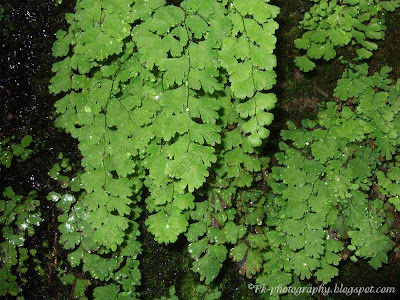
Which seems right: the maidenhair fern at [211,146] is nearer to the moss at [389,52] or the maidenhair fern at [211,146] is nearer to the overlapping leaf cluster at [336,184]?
the overlapping leaf cluster at [336,184]

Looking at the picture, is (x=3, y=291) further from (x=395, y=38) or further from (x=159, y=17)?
(x=395, y=38)

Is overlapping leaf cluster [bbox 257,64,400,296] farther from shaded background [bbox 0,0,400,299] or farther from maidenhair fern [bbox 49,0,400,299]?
shaded background [bbox 0,0,400,299]

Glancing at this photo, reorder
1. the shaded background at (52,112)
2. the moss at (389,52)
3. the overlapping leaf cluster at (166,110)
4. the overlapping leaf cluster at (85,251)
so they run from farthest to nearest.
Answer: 1. the moss at (389,52)
2. the overlapping leaf cluster at (85,251)
3. the shaded background at (52,112)
4. the overlapping leaf cluster at (166,110)

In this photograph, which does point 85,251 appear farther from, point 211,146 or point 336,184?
point 336,184

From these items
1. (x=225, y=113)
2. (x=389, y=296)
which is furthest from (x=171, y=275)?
(x=389, y=296)

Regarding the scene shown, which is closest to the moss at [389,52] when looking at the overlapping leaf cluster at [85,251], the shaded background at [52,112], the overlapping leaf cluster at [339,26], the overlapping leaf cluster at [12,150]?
the shaded background at [52,112]

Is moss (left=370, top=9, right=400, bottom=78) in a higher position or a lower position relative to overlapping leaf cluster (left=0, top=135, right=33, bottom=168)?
higher

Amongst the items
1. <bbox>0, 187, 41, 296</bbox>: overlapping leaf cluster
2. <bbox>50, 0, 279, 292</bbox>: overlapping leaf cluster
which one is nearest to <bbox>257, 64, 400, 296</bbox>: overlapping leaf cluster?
<bbox>50, 0, 279, 292</bbox>: overlapping leaf cluster
